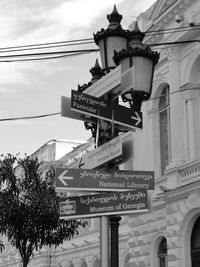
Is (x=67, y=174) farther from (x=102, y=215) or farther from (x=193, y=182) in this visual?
(x=193, y=182)

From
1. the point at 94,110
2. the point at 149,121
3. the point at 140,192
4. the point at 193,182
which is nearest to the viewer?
the point at 140,192

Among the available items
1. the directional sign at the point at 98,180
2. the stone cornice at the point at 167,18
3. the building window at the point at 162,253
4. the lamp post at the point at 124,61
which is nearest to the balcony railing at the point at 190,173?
the building window at the point at 162,253

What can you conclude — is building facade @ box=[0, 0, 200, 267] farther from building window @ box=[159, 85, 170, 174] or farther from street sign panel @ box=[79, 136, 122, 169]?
street sign panel @ box=[79, 136, 122, 169]

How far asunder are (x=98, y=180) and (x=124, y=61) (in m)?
1.73

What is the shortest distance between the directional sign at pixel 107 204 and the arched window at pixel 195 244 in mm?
10988

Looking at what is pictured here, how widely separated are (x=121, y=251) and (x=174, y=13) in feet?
33.7

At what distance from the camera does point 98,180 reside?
6.56 metres

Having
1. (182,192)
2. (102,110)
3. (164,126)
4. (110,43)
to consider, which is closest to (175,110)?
(164,126)

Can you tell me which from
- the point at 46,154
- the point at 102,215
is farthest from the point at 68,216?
the point at 46,154

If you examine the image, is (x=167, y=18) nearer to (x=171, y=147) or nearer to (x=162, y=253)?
(x=171, y=147)

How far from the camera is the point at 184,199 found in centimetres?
1709

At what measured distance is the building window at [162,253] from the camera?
19.0 metres

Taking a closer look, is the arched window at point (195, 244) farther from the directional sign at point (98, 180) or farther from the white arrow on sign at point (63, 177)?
the white arrow on sign at point (63, 177)

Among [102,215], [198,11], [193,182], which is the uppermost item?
[198,11]
